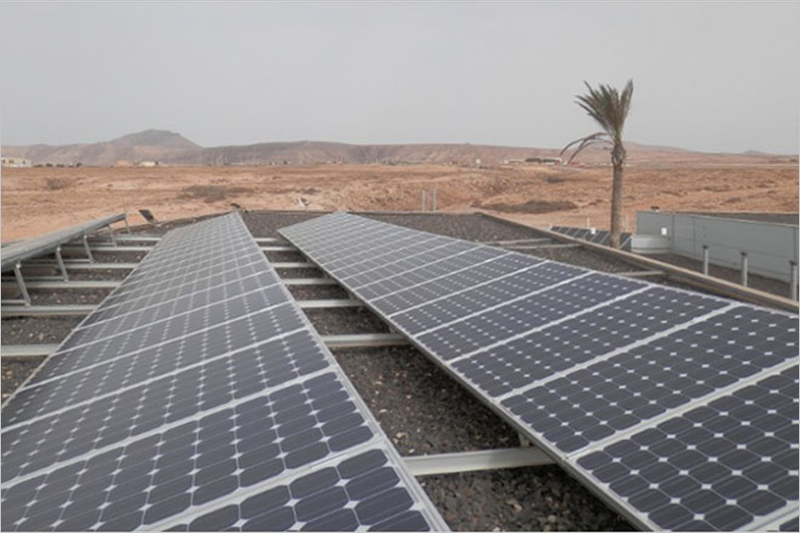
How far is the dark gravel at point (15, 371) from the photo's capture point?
878 centimetres

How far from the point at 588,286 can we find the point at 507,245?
1176 centimetres

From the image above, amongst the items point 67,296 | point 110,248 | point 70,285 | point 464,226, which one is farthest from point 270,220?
point 67,296

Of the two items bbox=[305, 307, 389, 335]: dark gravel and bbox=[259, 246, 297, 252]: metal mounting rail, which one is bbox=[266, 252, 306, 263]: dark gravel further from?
bbox=[305, 307, 389, 335]: dark gravel

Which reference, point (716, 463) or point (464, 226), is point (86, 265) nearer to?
point (464, 226)

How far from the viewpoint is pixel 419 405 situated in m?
7.24

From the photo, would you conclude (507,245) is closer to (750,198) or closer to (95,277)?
(95,277)

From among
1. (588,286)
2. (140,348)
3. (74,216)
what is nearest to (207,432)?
(140,348)

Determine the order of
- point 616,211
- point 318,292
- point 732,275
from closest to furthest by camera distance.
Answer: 1. point 318,292
2. point 732,275
3. point 616,211

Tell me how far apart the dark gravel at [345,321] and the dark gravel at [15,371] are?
16.3 feet

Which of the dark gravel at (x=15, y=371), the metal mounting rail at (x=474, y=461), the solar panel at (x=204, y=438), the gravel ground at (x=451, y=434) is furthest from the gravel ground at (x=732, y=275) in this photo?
the dark gravel at (x=15, y=371)

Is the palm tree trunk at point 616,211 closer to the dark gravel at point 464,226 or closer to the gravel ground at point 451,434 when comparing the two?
the dark gravel at point 464,226

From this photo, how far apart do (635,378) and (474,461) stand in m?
1.91

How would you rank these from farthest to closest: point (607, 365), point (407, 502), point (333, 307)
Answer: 1. point (333, 307)
2. point (607, 365)
3. point (407, 502)

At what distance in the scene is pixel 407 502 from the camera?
312 cm
